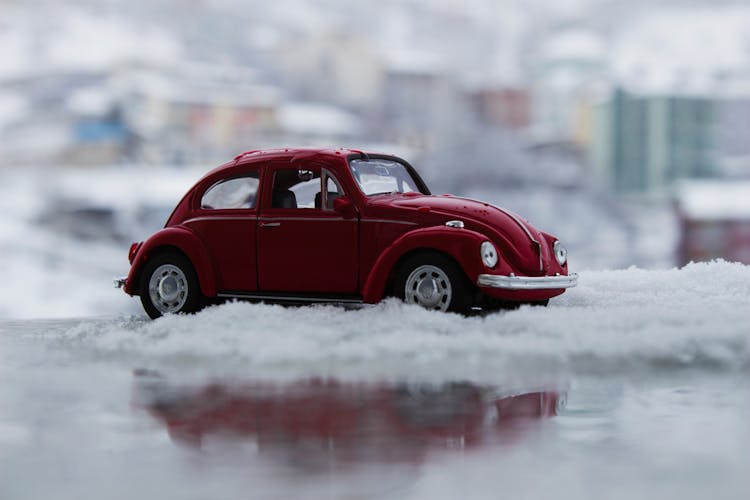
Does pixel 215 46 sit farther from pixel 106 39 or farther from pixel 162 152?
pixel 162 152

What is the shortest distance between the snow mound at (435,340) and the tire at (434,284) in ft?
0.62

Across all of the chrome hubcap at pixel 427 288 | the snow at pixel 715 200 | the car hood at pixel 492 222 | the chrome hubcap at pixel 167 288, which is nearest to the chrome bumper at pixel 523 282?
the car hood at pixel 492 222

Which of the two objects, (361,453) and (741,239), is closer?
(361,453)

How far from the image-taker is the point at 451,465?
4289 mm

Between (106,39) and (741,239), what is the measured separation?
139ft

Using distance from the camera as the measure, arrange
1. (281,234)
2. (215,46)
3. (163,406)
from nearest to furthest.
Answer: (163,406), (281,234), (215,46)

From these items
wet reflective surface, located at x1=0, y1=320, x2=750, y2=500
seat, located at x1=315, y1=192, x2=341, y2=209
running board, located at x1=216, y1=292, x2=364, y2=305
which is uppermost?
seat, located at x1=315, y1=192, x2=341, y2=209

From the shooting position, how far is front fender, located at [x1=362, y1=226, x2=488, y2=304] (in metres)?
7.58

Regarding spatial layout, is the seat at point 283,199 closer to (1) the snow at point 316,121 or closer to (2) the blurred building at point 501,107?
(1) the snow at point 316,121

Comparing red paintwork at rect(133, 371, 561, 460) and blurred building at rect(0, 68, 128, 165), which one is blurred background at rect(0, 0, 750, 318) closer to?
blurred building at rect(0, 68, 128, 165)

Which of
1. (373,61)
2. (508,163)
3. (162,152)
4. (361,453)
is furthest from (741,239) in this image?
(361,453)

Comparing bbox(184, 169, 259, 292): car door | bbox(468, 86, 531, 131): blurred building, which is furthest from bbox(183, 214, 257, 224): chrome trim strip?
bbox(468, 86, 531, 131): blurred building

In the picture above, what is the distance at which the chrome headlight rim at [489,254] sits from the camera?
7570 mm

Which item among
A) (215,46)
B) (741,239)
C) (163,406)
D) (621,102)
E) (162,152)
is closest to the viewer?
(163,406)
